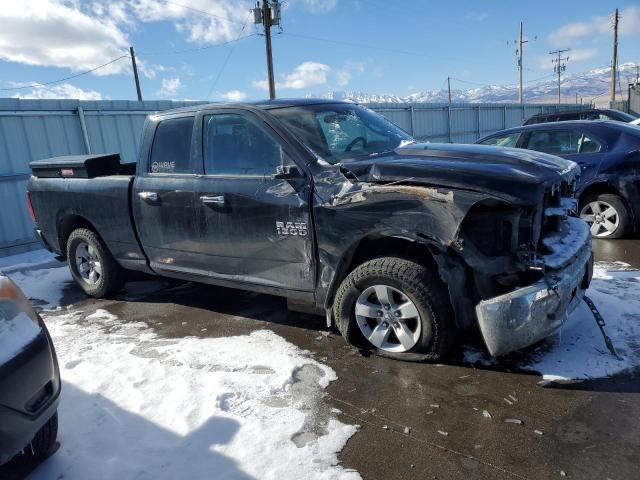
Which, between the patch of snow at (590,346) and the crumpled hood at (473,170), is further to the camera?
the patch of snow at (590,346)

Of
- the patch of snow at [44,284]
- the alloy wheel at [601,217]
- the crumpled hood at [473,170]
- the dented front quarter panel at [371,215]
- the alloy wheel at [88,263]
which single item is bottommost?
the patch of snow at [44,284]

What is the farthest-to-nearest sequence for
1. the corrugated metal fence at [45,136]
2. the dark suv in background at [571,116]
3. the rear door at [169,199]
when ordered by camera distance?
the dark suv in background at [571,116], the corrugated metal fence at [45,136], the rear door at [169,199]

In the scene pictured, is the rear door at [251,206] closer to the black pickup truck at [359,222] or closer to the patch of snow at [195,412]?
the black pickup truck at [359,222]

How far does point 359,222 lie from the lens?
3268 mm

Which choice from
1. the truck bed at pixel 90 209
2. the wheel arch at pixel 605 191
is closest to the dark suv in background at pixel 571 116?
the wheel arch at pixel 605 191

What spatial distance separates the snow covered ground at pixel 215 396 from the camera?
2.51m

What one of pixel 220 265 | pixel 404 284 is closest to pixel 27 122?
pixel 220 265

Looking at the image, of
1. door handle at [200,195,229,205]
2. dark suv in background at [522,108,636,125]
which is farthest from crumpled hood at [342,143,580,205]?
dark suv in background at [522,108,636,125]

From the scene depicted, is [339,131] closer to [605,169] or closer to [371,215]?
[371,215]

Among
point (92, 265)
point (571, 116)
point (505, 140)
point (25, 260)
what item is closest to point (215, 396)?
point (92, 265)

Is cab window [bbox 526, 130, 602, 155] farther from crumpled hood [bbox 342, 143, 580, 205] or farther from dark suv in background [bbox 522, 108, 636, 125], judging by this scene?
dark suv in background [bbox 522, 108, 636, 125]

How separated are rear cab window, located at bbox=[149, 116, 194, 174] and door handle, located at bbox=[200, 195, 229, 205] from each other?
1.09ft

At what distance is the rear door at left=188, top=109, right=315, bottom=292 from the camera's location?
3572 mm

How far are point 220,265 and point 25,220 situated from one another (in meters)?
6.00
